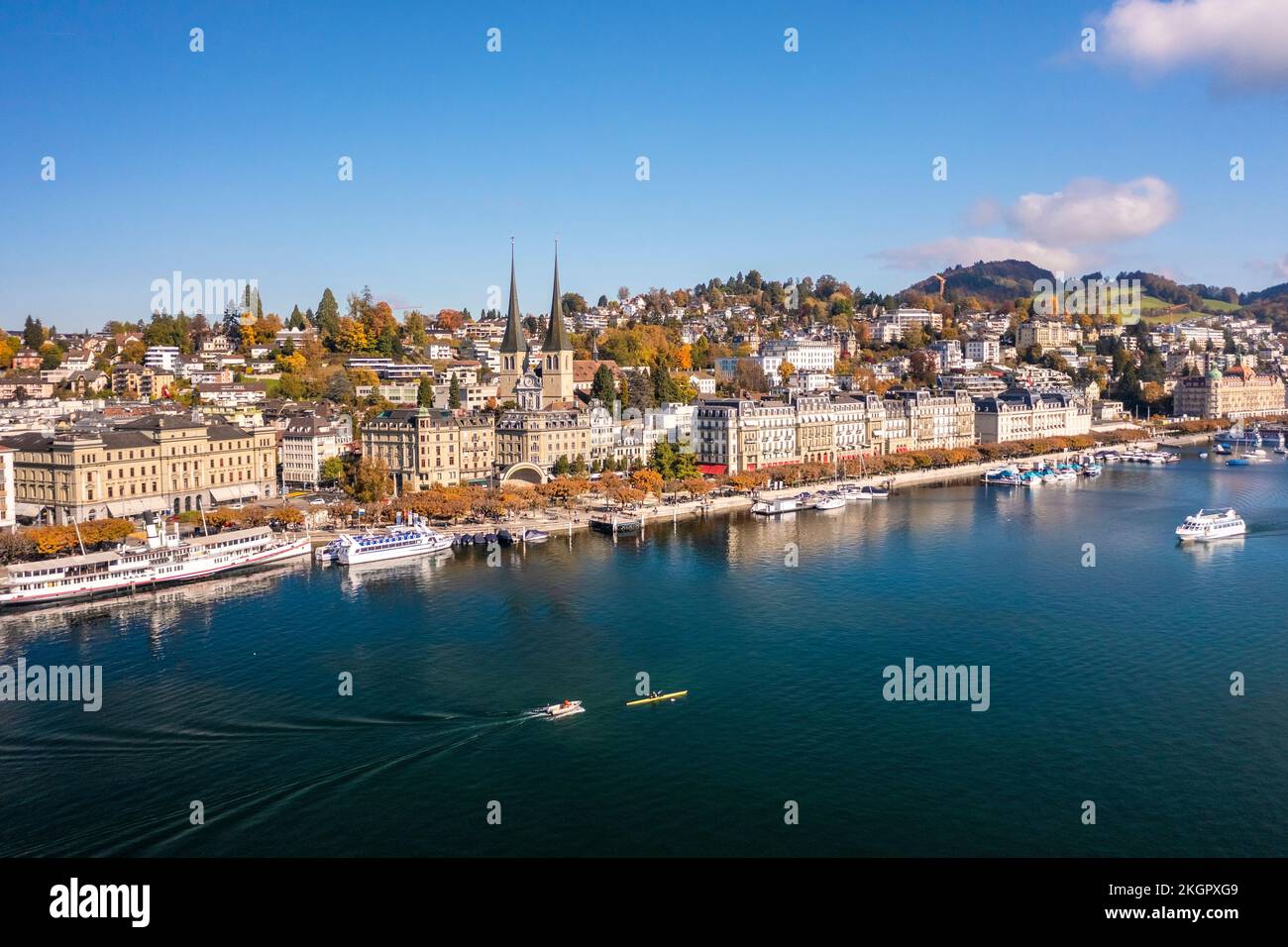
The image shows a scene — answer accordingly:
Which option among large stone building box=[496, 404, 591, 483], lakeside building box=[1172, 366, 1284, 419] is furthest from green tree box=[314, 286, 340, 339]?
lakeside building box=[1172, 366, 1284, 419]

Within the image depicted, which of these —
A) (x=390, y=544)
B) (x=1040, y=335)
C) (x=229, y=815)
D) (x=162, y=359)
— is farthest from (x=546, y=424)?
(x=1040, y=335)

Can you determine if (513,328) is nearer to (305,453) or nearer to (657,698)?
(305,453)

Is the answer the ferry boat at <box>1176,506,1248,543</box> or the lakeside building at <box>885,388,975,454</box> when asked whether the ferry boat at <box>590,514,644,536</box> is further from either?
the lakeside building at <box>885,388,975,454</box>

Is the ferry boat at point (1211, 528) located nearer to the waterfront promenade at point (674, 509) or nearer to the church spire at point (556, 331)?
the waterfront promenade at point (674, 509)

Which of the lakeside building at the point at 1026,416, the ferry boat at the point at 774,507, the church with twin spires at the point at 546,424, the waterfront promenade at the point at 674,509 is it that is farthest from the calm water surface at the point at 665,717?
the lakeside building at the point at 1026,416

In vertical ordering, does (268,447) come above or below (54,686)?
above
